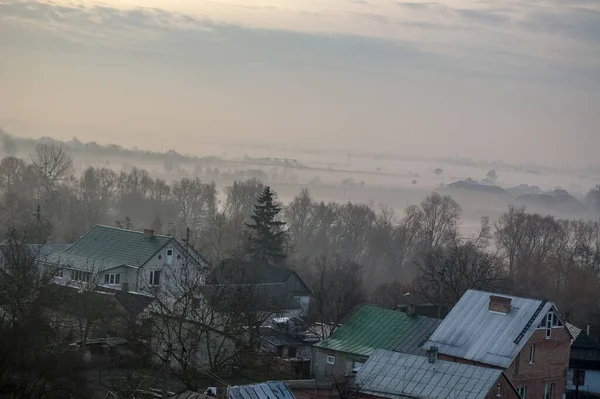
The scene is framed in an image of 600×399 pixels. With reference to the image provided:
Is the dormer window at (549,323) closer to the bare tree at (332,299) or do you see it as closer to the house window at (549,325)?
the house window at (549,325)

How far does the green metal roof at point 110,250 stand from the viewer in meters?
47.5

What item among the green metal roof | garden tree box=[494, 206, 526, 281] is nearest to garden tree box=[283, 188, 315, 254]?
garden tree box=[494, 206, 526, 281]

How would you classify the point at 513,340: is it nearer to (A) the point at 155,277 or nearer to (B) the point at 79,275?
(A) the point at 155,277

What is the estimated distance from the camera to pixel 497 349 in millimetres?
29125

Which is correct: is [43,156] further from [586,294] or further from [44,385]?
[44,385]

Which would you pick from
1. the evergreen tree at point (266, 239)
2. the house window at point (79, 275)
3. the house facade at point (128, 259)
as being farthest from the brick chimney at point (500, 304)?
the evergreen tree at point (266, 239)

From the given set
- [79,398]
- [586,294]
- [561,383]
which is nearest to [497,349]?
[561,383]

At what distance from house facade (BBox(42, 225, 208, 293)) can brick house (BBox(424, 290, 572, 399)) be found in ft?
57.9

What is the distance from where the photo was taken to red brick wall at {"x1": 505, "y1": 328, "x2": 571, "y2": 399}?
96.1 ft

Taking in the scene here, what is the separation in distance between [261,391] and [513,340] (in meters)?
9.75

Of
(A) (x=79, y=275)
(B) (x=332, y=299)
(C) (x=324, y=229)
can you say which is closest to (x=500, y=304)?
(B) (x=332, y=299)

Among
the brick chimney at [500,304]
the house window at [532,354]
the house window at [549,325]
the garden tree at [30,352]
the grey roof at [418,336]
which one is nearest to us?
the garden tree at [30,352]

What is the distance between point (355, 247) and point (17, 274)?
5314 centimetres

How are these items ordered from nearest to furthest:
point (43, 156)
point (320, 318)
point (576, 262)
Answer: point (320, 318) → point (576, 262) → point (43, 156)
